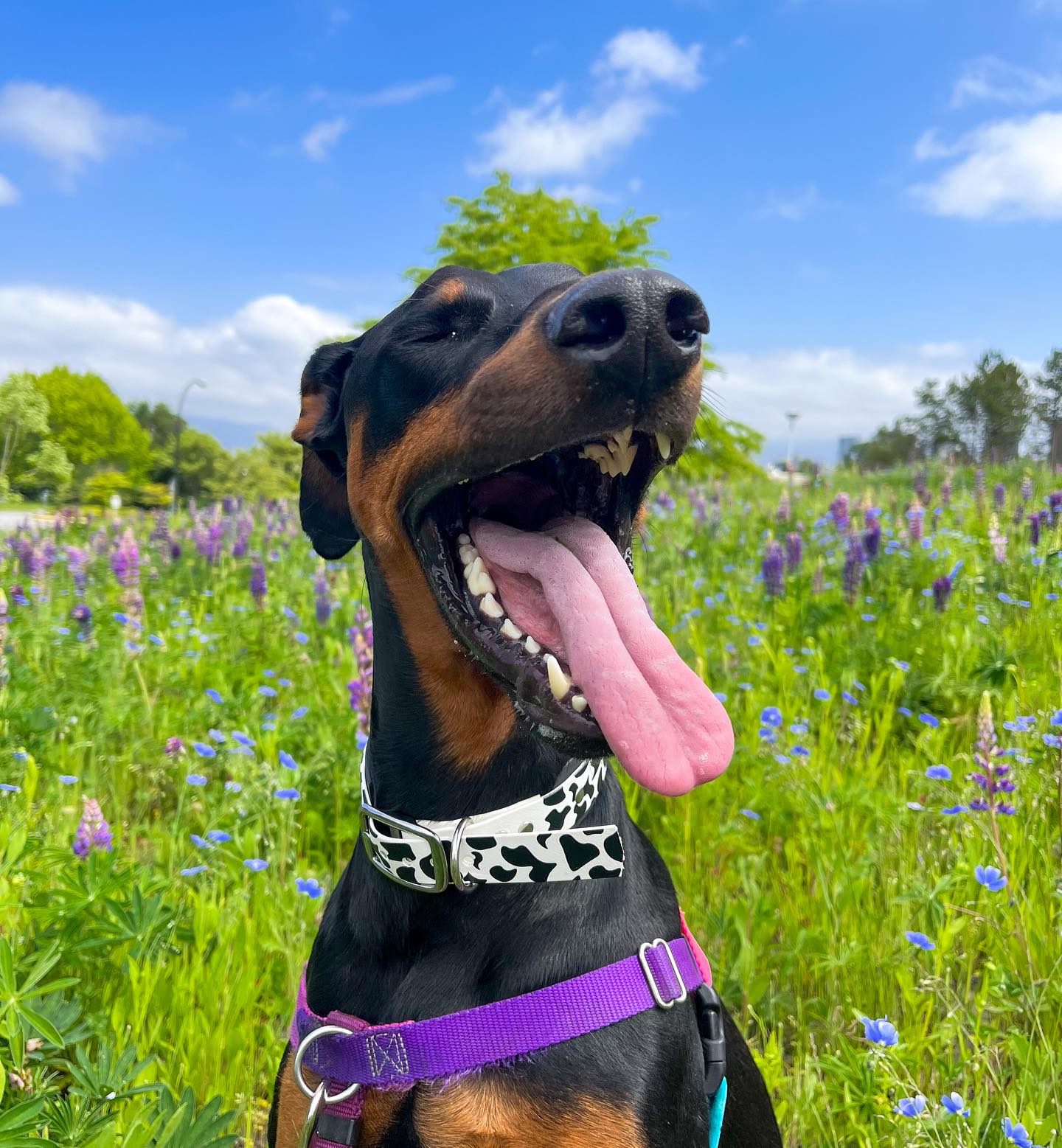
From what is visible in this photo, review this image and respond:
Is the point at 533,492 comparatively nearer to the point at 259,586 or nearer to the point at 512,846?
the point at 512,846

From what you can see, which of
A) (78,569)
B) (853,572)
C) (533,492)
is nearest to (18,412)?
(78,569)

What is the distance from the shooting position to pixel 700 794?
3318 millimetres

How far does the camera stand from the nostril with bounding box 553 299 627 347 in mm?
1315

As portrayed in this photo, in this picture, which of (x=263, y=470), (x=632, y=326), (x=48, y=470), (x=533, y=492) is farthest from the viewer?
(x=48, y=470)

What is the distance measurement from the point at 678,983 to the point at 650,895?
0.62 ft

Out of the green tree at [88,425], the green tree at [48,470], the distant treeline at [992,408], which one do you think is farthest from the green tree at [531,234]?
the green tree at [88,425]

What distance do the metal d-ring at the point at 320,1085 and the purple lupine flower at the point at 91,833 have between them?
4.26 ft

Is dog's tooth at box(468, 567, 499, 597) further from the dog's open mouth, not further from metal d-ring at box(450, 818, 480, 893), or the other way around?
metal d-ring at box(450, 818, 480, 893)

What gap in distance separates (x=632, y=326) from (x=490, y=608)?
556 millimetres

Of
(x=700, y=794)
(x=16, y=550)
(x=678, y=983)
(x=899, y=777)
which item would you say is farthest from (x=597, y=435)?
(x=16, y=550)

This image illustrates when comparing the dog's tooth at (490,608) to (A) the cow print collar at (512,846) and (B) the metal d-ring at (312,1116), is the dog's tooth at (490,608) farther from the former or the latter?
(B) the metal d-ring at (312,1116)

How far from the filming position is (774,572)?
18.0ft

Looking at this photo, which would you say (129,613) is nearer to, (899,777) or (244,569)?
(244,569)

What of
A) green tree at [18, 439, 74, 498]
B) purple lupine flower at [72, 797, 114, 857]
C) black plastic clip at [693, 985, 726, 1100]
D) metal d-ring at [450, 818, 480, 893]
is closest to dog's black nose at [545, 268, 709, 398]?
metal d-ring at [450, 818, 480, 893]
